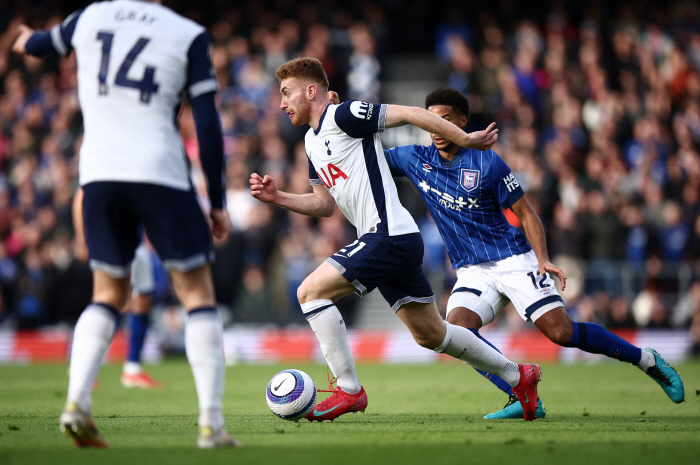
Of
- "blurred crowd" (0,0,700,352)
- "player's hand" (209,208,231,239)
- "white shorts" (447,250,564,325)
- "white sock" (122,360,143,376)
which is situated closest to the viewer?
"player's hand" (209,208,231,239)

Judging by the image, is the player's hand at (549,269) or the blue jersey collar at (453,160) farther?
the blue jersey collar at (453,160)

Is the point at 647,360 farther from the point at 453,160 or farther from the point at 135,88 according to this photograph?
the point at 135,88

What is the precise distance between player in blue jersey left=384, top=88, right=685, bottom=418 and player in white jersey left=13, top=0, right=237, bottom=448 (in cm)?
250

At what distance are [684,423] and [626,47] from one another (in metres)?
16.4

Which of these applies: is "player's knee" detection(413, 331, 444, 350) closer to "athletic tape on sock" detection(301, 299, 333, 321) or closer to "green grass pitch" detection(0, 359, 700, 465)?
"green grass pitch" detection(0, 359, 700, 465)

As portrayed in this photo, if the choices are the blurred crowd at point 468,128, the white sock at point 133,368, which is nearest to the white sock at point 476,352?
the white sock at point 133,368

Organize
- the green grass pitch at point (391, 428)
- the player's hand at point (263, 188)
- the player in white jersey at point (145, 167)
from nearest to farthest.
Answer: the green grass pitch at point (391, 428), the player in white jersey at point (145, 167), the player's hand at point (263, 188)

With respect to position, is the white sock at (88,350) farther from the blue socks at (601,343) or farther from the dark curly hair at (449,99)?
the blue socks at (601,343)

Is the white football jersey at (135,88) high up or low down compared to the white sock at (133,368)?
up

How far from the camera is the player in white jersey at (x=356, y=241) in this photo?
5812 millimetres

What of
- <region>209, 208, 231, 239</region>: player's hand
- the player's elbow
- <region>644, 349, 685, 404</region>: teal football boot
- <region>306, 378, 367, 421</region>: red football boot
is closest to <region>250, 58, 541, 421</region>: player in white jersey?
<region>306, 378, 367, 421</region>: red football boot

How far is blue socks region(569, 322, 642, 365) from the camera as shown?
21.3ft

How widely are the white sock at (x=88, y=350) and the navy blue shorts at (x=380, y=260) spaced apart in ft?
5.96

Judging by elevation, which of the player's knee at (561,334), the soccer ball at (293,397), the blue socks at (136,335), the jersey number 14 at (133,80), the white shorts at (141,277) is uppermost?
the jersey number 14 at (133,80)
